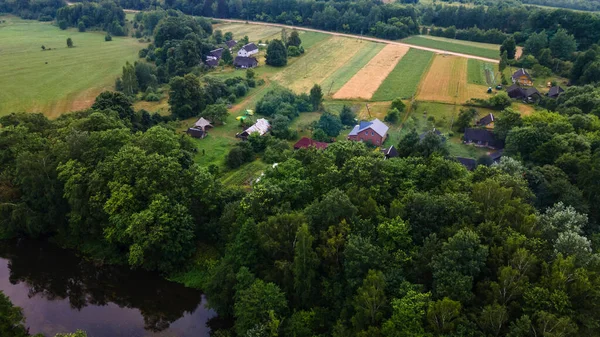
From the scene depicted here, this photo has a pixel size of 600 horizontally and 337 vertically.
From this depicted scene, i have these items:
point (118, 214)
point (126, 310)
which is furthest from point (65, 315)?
point (118, 214)

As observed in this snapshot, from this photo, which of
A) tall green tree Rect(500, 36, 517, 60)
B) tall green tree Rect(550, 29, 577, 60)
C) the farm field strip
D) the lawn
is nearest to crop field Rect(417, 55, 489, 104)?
tall green tree Rect(500, 36, 517, 60)

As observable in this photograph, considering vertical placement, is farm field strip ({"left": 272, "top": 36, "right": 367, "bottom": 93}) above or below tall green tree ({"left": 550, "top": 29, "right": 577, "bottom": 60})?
below

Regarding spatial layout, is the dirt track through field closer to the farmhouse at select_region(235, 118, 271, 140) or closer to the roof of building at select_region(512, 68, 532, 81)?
the farmhouse at select_region(235, 118, 271, 140)

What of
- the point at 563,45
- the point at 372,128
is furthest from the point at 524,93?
the point at 372,128

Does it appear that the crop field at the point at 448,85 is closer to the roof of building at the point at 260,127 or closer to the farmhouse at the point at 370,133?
the farmhouse at the point at 370,133

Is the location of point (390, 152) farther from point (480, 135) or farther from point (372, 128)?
point (480, 135)

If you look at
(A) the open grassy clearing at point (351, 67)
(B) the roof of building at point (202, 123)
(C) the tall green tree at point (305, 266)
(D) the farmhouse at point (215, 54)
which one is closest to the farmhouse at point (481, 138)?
(A) the open grassy clearing at point (351, 67)
